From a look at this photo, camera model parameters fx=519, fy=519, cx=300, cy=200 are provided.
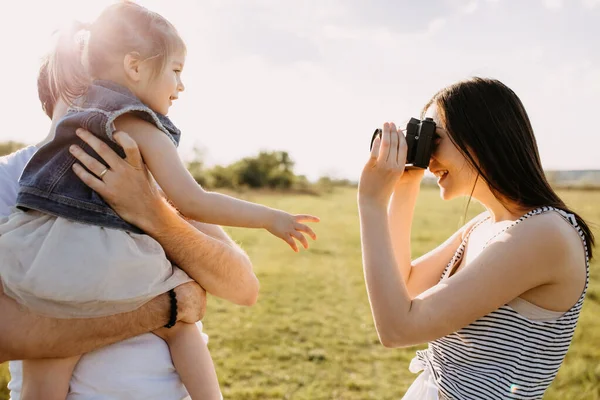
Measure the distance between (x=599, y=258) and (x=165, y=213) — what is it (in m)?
14.4

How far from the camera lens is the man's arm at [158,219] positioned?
1722 millimetres

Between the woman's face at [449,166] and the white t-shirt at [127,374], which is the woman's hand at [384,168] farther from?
the white t-shirt at [127,374]

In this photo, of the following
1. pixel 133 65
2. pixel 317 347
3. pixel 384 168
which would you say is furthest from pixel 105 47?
pixel 317 347

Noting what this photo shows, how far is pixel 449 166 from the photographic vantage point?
1.92 m

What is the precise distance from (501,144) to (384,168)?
407 millimetres

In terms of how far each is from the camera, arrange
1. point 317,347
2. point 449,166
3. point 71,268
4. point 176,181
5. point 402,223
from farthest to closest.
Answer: point 317,347
point 402,223
point 449,166
point 176,181
point 71,268

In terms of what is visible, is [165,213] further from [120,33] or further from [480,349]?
[480,349]

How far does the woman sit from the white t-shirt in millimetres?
755

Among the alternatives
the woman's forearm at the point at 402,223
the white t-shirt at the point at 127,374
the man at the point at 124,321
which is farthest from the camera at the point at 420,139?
the white t-shirt at the point at 127,374

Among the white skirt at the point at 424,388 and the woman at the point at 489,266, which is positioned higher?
the woman at the point at 489,266

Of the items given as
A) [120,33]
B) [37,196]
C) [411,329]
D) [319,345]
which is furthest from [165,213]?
[319,345]

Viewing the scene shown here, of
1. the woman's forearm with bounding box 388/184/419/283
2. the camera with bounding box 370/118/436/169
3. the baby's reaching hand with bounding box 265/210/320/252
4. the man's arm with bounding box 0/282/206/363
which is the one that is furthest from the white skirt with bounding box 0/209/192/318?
the woman's forearm with bounding box 388/184/419/283

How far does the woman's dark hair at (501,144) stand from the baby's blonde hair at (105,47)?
1.12m

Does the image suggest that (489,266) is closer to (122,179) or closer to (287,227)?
(287,227)
